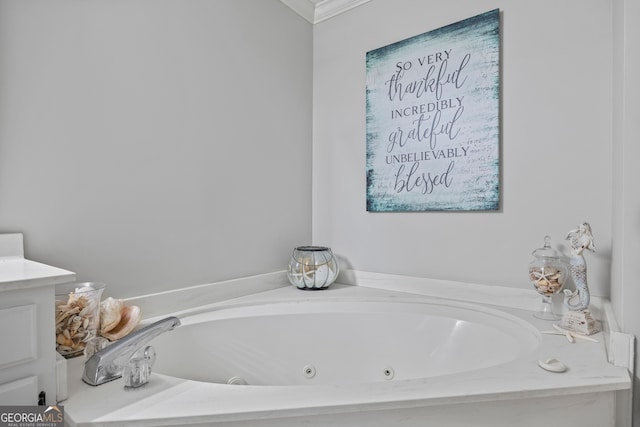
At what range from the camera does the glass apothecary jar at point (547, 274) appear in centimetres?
133

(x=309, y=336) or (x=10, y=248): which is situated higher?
(x=10, y=248)

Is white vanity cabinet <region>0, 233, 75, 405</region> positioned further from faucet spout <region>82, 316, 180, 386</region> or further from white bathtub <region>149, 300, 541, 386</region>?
white bathtub <region>149, 300, 541, 386</region>

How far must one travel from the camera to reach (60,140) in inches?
46.8

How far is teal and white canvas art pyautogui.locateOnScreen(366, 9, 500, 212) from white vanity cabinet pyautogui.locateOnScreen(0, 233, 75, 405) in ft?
4.72

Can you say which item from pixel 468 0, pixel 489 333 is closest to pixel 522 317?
Result: pixel 489 333

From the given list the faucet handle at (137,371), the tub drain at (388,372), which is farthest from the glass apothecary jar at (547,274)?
the faucet handle at (137,371)

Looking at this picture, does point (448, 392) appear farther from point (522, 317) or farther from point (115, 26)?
point (115, 26)

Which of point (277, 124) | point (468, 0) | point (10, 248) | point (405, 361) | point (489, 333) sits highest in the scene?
point (468, 0)

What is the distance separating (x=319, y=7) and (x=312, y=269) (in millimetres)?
1495

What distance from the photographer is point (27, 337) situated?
29.6 inches

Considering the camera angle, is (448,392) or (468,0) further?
(468,0)

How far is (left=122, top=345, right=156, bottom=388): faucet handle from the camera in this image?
34.2 inches

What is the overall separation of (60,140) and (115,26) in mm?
464

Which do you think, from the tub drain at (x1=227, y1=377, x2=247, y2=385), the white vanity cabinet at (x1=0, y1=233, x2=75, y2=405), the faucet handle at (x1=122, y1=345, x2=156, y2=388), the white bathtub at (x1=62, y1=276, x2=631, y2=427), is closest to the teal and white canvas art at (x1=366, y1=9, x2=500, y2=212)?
the white bathtub at (x1=62, y1=276, x2=631, y2=427)
